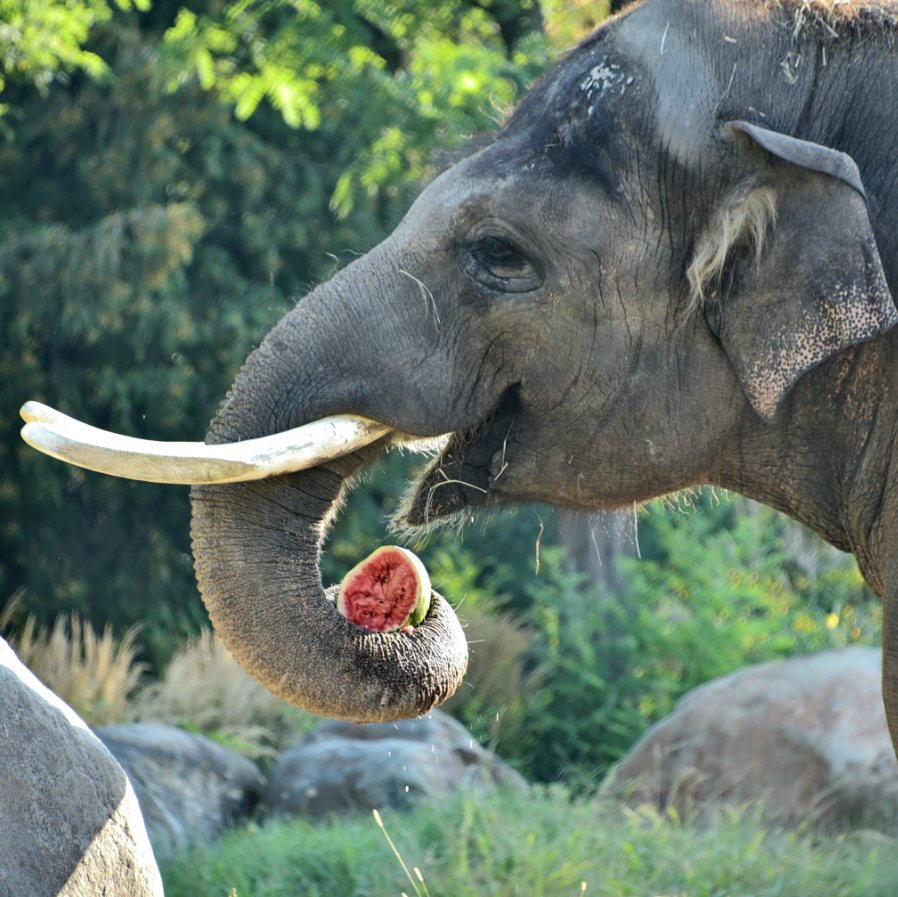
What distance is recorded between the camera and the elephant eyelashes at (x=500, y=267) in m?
2.58

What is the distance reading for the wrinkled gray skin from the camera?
2.47 metres

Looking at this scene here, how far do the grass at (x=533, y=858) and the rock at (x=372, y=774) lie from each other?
1.33 feet

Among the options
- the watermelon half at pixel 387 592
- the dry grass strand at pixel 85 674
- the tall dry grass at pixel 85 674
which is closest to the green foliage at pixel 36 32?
the tall dry grass at pixel 85 674

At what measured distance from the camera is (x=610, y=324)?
2.59 m

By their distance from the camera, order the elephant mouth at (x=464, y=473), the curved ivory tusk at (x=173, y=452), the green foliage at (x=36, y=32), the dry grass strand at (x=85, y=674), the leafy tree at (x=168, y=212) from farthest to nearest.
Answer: the leafy tree at (x=168, y=212) < the dry grass strand at (x=85, y=674) < the green foliage at (x=36, y=32) < the elephant mouth at (x=464, y=473) < the curved ivory tusk at (x=173, y=452)

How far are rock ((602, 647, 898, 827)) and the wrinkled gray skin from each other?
129 inches

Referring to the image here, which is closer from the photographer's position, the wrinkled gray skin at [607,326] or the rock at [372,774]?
the wrinkled gray skin at [607,326]

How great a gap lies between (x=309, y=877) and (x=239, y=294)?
5749 mm

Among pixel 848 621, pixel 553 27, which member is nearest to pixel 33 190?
pixel 553 27

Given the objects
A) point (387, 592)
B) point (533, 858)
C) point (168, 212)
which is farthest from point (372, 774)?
point (168, 212)

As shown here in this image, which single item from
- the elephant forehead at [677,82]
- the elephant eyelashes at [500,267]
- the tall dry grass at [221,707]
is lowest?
the tall dry grass at [221,707]

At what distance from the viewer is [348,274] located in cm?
270

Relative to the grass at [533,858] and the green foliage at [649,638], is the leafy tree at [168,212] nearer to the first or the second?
Result: the green foliage at [649,638]

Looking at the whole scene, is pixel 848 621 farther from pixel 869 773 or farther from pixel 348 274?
pixel 348 274
